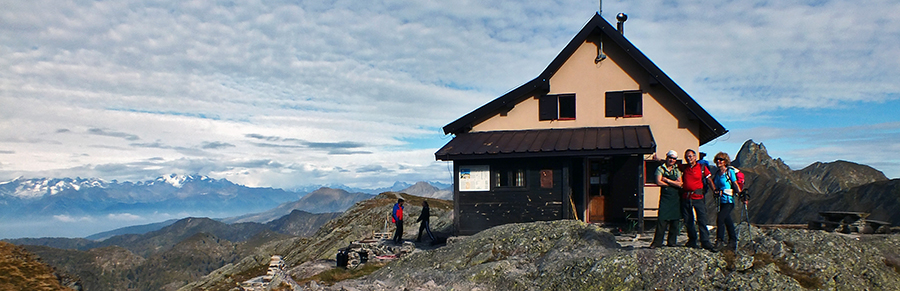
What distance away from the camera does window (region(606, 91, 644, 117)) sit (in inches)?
829

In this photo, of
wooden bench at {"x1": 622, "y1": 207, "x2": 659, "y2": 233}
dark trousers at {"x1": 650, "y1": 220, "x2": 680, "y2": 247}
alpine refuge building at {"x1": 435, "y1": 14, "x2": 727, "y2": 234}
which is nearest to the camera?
dark trousers at {"x1": 650, "y1": 220, "x2": 680, "y2": 247}

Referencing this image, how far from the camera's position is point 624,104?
2119 cm

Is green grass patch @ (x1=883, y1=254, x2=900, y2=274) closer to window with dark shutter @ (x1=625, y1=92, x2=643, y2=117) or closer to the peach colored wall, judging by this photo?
the peach colored wall

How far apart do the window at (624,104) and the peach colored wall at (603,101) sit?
0.17 metres

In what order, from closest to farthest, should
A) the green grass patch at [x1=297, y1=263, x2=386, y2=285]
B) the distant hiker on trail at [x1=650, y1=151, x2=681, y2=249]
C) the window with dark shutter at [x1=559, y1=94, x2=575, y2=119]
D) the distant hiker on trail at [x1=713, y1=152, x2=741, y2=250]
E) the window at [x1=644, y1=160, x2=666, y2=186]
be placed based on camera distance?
the distant hiker on trail at [x1=713, y1=152, x2=741, y2=250] < the distant hiker on trail at [x1=650, y1=151, x2=681, y2=249] < the green grass patch at [x1=297, y1=263, x2=386, y2=285] < the window at [x1=644, y1=160, x2=666, y2=186] < the window with dark shutter at [x1=559, y1=94, x2=575, y2=119]

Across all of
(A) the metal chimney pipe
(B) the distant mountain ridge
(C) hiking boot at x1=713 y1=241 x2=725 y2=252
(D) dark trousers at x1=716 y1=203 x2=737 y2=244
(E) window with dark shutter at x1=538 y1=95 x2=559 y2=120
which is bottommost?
(B) the distant mountain ridge

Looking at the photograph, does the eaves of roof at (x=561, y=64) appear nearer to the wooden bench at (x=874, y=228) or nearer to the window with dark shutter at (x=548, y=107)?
the window with dark shutter at (x=548, y=107)

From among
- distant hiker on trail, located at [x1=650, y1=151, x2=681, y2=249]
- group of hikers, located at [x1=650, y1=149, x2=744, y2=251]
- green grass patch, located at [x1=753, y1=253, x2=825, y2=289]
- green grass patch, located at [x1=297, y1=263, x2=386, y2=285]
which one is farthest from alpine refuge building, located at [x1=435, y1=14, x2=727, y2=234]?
green grass patch, located at [x1=753, y1=253, x2=825, y2=289]

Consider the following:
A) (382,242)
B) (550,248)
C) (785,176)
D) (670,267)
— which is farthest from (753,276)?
(785,176)

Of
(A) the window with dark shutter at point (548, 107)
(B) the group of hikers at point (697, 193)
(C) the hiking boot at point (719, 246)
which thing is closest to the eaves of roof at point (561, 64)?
(A) the window with dark shutter at point (548, 107)

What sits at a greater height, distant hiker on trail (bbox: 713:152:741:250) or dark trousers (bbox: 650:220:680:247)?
distant hiker on trail (bbox: 713:152:741:250)

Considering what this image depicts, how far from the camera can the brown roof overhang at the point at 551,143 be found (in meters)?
18.3

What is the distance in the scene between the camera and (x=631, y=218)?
64.4 feet

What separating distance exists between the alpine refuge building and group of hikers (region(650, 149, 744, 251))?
21.7ft
